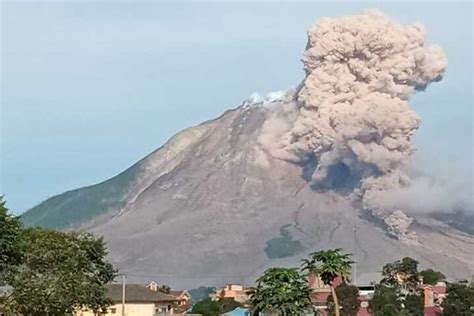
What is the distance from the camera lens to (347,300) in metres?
98.9

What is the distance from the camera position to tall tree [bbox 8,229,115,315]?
48.5 m

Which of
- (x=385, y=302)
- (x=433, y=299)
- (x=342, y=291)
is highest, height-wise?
(x=342, y=291)

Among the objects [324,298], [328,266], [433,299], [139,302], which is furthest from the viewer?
[324,298]

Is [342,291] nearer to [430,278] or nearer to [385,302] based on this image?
[385,302]

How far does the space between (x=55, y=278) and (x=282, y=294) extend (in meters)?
20.1

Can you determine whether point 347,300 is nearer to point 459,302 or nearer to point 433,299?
point 433,299

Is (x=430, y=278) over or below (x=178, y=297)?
over

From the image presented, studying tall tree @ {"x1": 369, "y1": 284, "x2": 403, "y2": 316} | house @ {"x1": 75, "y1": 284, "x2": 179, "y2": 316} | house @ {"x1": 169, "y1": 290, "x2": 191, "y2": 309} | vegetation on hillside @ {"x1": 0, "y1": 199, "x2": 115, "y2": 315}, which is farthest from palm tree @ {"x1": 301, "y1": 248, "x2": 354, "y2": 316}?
house @ {"x1": 169, "y1": 290, "x2": 191, "y2": 309}

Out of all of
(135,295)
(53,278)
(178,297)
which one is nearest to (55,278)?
(53,278)

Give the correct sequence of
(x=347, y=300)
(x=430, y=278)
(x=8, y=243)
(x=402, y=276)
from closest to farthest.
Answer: (x=8, y=243) → (x=347, y=300) → (x=402, y=276) → (x=430, y=278)

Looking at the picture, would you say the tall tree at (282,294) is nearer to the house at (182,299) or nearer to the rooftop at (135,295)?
the rooftop at (135,295)

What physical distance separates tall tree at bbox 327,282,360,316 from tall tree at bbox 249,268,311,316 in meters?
30.0

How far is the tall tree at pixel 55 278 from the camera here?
48500 millimetres

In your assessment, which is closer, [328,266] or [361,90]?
[328,266]
